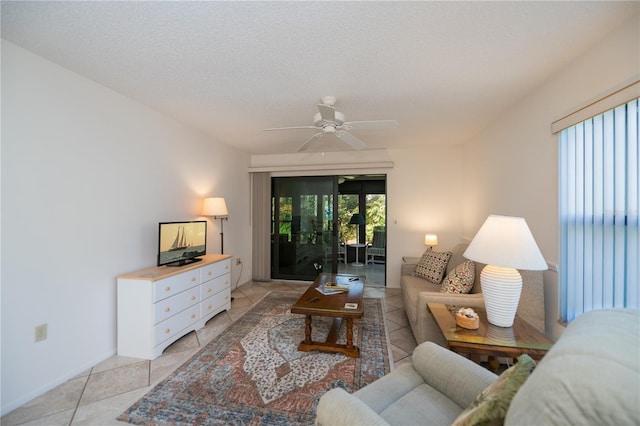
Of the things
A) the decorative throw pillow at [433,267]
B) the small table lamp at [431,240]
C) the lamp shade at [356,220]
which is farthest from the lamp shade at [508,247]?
the lamp shade at [356,220]

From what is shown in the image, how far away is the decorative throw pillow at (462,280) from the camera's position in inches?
96.8

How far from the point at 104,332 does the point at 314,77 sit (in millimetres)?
2919

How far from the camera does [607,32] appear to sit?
4.95ft

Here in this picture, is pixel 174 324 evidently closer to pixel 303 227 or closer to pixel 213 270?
pixel 213 270

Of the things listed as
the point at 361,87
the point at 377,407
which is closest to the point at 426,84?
the point at 361,87

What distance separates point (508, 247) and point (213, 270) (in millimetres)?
2947

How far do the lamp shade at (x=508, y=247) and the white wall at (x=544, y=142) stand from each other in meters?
0.71

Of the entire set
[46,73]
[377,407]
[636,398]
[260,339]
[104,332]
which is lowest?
[260,339]

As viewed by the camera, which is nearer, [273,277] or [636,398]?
[636,398]

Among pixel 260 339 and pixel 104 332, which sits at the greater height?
pixel 104 332

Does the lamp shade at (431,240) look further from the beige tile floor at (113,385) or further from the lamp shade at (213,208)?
the lamp shade at (213,208)

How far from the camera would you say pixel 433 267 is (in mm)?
3229

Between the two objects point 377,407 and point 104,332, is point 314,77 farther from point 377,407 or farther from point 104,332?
point 104,332

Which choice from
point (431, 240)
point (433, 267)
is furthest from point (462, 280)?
point (431, 240)
